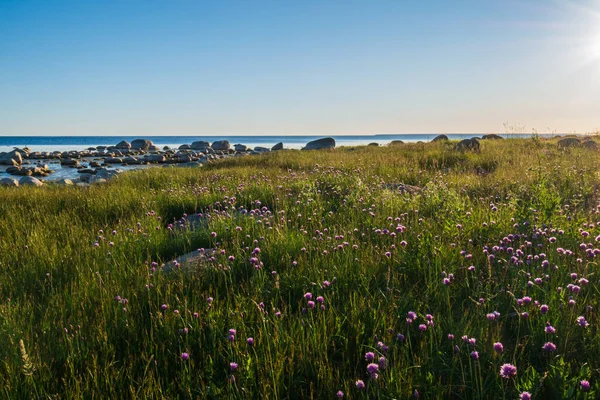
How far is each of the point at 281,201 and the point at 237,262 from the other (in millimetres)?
2942

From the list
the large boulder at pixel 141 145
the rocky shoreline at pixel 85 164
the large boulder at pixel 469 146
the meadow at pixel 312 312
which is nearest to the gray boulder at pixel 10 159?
the rocky shoreline at pixel 85 164

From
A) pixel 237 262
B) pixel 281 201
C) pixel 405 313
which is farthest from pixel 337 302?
pixel 281 201

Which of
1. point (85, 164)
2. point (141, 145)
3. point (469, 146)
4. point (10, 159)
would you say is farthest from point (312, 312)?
point (141, 145)

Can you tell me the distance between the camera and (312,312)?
9.93 feet

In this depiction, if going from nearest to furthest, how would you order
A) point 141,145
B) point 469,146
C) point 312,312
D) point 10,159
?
point 312,312 < point 469,146 < point 10,159 < point 141,145

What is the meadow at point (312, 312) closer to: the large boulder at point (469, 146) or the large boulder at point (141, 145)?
the large boulder at point (469, 146)

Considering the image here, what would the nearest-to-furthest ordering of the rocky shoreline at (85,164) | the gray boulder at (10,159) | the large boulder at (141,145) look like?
the rocky shoreline at (85,164) → the gray boulder at (10,159) → the large boulder at (141,145)

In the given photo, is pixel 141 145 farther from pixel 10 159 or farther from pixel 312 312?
pixel 312 312

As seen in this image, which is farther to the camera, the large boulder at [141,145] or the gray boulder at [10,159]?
the large boulder at [141,145]

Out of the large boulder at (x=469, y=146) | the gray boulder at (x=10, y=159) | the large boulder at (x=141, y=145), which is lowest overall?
the gray boulder at (x=10, y=159)

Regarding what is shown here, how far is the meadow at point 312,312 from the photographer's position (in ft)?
7.43

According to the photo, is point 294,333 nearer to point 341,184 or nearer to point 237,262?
point 237,262

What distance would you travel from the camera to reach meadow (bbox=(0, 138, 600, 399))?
226cm

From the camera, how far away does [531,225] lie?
446 cm
